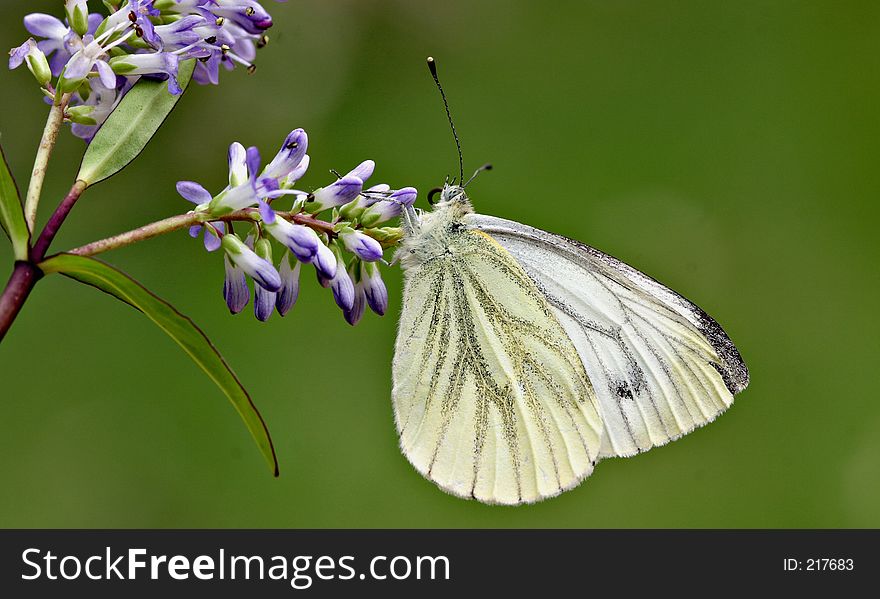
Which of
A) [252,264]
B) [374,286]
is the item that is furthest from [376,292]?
[252,264]

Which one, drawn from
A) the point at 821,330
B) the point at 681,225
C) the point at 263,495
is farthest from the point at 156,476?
the point at 821,330

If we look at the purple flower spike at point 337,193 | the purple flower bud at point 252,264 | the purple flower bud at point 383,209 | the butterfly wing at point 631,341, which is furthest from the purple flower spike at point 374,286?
the butterfly wing at point 631,341

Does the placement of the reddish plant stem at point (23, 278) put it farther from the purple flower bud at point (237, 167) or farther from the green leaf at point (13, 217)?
the purple flower bud at point (237, 167)

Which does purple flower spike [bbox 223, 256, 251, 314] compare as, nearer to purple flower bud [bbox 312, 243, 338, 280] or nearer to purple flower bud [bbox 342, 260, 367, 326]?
purple flower bud [bbox 312, 243, 338, 280]

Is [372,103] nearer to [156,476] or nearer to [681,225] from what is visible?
[681,225]

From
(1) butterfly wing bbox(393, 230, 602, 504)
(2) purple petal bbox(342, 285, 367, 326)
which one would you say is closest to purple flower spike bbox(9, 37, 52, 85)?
(2) purple petal bbox(342, 285, 367, 326)

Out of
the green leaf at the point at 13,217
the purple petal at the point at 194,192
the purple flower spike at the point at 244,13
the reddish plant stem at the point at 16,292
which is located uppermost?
the purple flower spike at the point at 244,13
